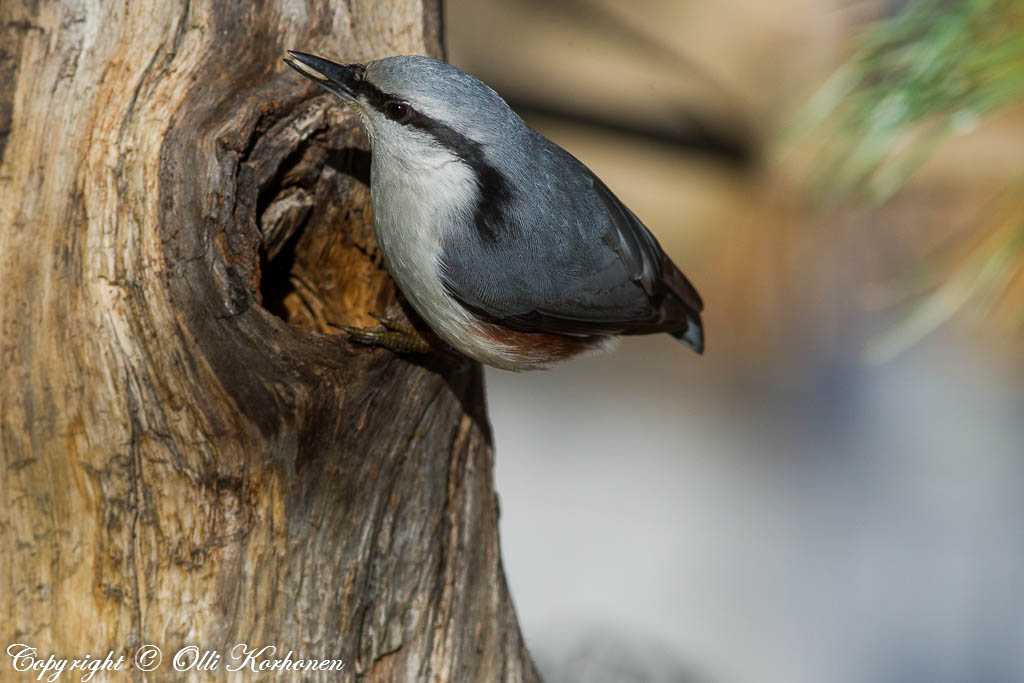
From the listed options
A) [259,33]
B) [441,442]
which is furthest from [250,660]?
[259,33]

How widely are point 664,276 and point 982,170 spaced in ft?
7.42

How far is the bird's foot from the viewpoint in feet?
5.03

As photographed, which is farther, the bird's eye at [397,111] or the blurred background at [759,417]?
the blurred background at [759,417]

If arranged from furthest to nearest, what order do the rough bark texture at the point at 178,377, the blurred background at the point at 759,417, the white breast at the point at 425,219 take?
the blurred background at the point at 759,417
the white breast at the point at 425,219
the rough bark texture at the point at 178,377

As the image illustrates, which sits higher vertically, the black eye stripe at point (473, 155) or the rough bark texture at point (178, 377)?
the black eye stripe at point (473, 155)

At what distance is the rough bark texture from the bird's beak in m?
0.06

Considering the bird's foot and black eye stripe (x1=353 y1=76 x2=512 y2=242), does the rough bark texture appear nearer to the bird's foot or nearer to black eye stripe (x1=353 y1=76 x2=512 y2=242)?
the bird's foot

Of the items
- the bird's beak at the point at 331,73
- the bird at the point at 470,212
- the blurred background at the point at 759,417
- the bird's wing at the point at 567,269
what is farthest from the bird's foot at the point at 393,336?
the blurred background at the point at 759,417

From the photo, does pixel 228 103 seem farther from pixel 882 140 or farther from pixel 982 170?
pixel 982 170

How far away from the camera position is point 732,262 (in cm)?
387

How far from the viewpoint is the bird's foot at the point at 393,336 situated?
5.03ft

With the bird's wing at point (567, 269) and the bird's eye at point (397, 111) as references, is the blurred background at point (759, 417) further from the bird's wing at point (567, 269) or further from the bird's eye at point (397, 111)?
the bird's eye at point (397, 111)

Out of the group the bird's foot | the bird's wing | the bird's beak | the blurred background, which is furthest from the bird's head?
the blurred background

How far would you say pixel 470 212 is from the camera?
1.59 metres
